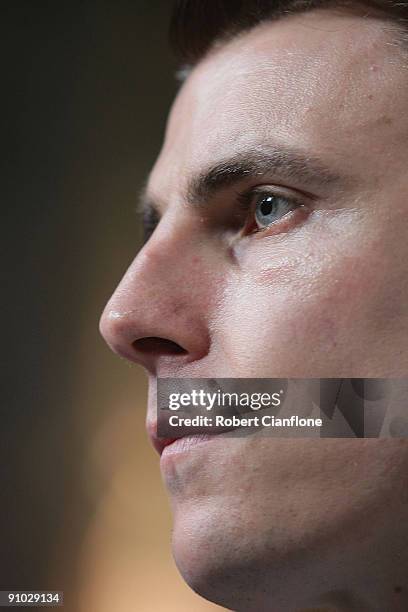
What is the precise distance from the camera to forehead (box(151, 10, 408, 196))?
0.78 meters

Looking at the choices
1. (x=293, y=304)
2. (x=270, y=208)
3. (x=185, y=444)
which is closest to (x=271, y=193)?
(x=270, y=208)

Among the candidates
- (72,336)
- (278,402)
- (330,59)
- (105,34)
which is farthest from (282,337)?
(105,34)

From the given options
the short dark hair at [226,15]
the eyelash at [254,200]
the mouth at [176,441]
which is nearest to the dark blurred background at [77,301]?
the short dark hair at [226,15]

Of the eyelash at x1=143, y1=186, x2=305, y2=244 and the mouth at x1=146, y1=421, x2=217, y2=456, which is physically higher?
the eyelash at x1=143, y1=186, x2=305, y2=244

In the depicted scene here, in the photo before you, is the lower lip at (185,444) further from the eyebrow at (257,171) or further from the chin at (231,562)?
the eyebrow at (257,171)

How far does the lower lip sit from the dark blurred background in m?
0.23

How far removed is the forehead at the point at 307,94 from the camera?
2.57ft

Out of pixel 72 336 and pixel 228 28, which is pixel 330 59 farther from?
pixel 72 336

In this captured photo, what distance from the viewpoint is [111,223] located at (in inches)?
44.9

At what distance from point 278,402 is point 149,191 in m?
0.33

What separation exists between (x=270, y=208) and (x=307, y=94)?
0.11 metres

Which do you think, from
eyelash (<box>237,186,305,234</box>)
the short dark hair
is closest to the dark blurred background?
the short dark hair

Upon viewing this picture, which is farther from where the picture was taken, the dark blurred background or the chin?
the dark blurred background

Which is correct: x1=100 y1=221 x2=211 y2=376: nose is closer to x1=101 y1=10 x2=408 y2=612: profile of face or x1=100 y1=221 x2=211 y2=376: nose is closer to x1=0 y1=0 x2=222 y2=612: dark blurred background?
x1=101 y1=10 x2=408 y2=612: profile of face
